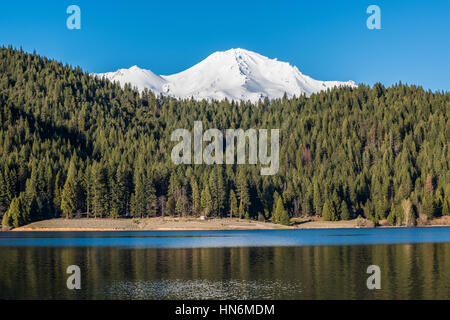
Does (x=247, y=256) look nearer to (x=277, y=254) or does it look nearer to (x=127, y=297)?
(x=277, y=254)

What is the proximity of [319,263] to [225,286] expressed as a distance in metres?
22.8

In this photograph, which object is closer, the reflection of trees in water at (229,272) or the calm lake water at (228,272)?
the calm lake water at (228,272)

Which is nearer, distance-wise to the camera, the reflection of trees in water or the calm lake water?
the calm lake water

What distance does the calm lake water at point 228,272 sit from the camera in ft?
190

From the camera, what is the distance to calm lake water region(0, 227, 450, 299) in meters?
57.8

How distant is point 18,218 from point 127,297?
14800cm

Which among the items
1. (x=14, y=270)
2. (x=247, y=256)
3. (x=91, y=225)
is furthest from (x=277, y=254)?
(x=91, y=225)

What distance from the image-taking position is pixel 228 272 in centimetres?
7350

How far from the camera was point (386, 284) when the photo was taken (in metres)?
61.8
